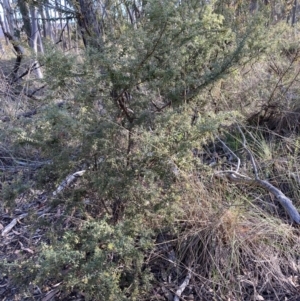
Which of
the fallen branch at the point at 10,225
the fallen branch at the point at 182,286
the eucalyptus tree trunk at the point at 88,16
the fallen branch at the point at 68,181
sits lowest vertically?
the fallen branch at the point at 182,286

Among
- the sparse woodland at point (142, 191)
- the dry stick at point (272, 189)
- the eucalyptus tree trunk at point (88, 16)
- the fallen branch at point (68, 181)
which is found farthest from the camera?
the eucalyptus tree trunk at point (88, 16)

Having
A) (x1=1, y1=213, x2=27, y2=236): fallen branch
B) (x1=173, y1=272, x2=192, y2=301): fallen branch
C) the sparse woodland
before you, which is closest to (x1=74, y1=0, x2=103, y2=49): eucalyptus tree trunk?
the sparse woodland

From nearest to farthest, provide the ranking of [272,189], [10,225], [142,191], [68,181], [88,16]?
1. [142,191]
2. [68,181]
3. [272,189]
4. [10,225]
5. [88,16]

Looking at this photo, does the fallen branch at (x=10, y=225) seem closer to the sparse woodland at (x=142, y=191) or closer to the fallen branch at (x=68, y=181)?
the sparse woodland at (x=142, y=191)

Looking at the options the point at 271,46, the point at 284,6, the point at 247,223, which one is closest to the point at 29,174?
the point at 247,223

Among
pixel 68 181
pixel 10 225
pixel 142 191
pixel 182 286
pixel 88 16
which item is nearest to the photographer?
pixel 142 191

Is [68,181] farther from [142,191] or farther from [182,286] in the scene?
[182,286]

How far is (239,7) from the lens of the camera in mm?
4047

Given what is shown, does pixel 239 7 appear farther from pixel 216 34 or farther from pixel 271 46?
pixel 216 34

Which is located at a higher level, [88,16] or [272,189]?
[88,16]

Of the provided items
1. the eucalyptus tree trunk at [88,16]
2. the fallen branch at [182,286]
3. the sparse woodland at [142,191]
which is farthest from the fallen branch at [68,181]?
the eucalyptus tree trunk at [88,16]

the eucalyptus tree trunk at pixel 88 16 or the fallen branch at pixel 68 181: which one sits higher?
the eucalyptus tree trunk at pixel 88 16

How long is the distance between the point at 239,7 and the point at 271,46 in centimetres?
147

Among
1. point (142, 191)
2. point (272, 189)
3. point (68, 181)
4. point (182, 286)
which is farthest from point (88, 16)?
point (182, 286)
